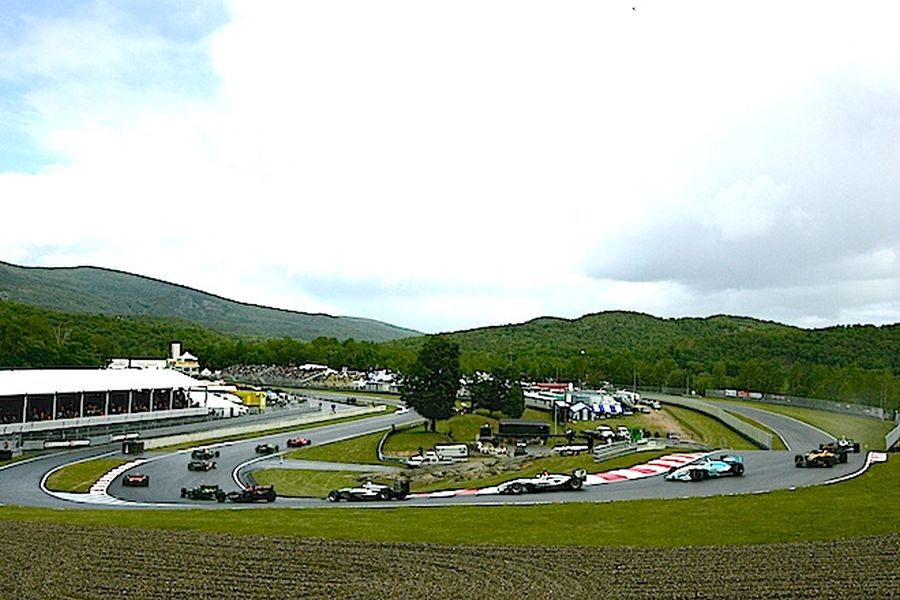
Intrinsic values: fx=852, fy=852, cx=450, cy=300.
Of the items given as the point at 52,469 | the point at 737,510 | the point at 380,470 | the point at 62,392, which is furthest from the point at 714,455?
the point at 62,392

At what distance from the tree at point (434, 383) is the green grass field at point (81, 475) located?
2831cm

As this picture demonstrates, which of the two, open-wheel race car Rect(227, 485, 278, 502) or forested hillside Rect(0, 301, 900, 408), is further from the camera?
forested hillside Rect(0, 301, 900, 408)

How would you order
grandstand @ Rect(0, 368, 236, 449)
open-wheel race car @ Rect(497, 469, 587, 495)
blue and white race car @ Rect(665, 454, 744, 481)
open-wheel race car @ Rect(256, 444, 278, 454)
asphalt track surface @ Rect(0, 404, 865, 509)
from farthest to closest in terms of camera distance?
grandstand @ Rect(0, 368, 236, 449), open-wheel race car @ Rect(256, 444, 278, 454), blue and white race car @ Rect(665, 454, 744, 481), open-wheel race car @ Rect(497, 469, 587, 495), asphalt track surface @ Rect(0, 404, 865, 509)

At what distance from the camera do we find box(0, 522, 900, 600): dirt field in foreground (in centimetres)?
2083

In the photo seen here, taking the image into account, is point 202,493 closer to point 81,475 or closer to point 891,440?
point 81,475

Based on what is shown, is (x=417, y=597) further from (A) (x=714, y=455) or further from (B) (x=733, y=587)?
(A) (x=714, y=455)

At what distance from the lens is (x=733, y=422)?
256 ft

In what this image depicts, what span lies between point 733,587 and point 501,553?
6.86 metres

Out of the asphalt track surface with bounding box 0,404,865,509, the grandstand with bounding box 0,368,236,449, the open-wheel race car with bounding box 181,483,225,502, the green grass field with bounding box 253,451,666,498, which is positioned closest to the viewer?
the asphalt track surface with bounding box 0,404,865,509

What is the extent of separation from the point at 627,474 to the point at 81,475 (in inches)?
1284

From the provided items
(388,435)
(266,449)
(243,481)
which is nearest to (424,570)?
(243,481)

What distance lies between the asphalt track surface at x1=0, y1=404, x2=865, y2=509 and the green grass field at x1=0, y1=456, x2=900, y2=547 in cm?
283

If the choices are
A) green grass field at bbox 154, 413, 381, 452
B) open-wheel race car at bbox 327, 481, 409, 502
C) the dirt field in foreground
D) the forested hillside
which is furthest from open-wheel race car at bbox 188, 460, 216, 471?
the forested hillside

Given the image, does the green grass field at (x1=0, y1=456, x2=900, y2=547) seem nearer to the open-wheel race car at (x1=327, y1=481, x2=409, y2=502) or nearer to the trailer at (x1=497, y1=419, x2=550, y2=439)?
the open-wheel race car at (x1=327, y1=481, x2=409, y2=502)
